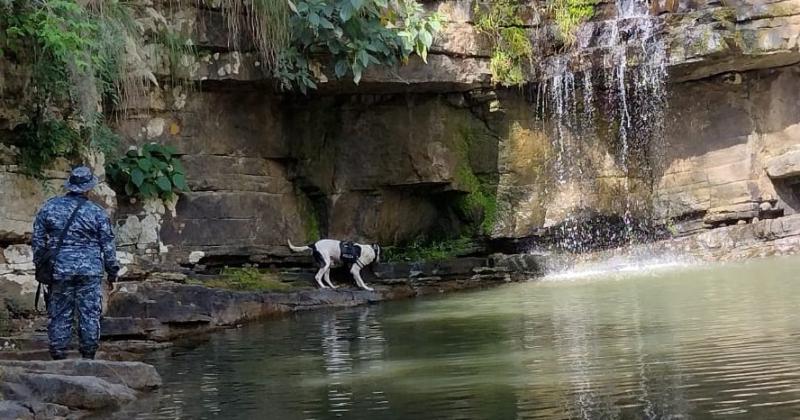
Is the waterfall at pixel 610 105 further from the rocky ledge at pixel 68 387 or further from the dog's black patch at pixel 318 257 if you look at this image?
the rocky ledge at pixel 68 387

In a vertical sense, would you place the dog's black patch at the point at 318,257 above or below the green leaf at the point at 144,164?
below

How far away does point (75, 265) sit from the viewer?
6.27 metres

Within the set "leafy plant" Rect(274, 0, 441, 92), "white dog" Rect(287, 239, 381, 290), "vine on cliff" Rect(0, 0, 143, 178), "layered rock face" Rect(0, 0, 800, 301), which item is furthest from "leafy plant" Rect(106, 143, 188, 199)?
"white dog" Rect(287, 239, 381, 290)

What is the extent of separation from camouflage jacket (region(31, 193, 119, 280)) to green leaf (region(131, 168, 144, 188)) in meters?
5.08

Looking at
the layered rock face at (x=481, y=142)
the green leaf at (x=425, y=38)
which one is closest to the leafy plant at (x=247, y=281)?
the layered rock face at (x=481, y=142)

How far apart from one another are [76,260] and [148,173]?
5.45 metres

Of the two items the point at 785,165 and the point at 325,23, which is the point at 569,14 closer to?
the point at 785,165

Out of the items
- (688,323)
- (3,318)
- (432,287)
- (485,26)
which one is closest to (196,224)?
(432,287)

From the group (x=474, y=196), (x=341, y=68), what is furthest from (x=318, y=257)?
(x=474, y=196)

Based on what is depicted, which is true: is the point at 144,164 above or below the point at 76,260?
above

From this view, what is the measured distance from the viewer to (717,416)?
11.4 feet

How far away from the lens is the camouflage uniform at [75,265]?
6.25 meters

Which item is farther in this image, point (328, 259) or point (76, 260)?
point (328, 259)

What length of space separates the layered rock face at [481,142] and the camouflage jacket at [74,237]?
5.62 meters
